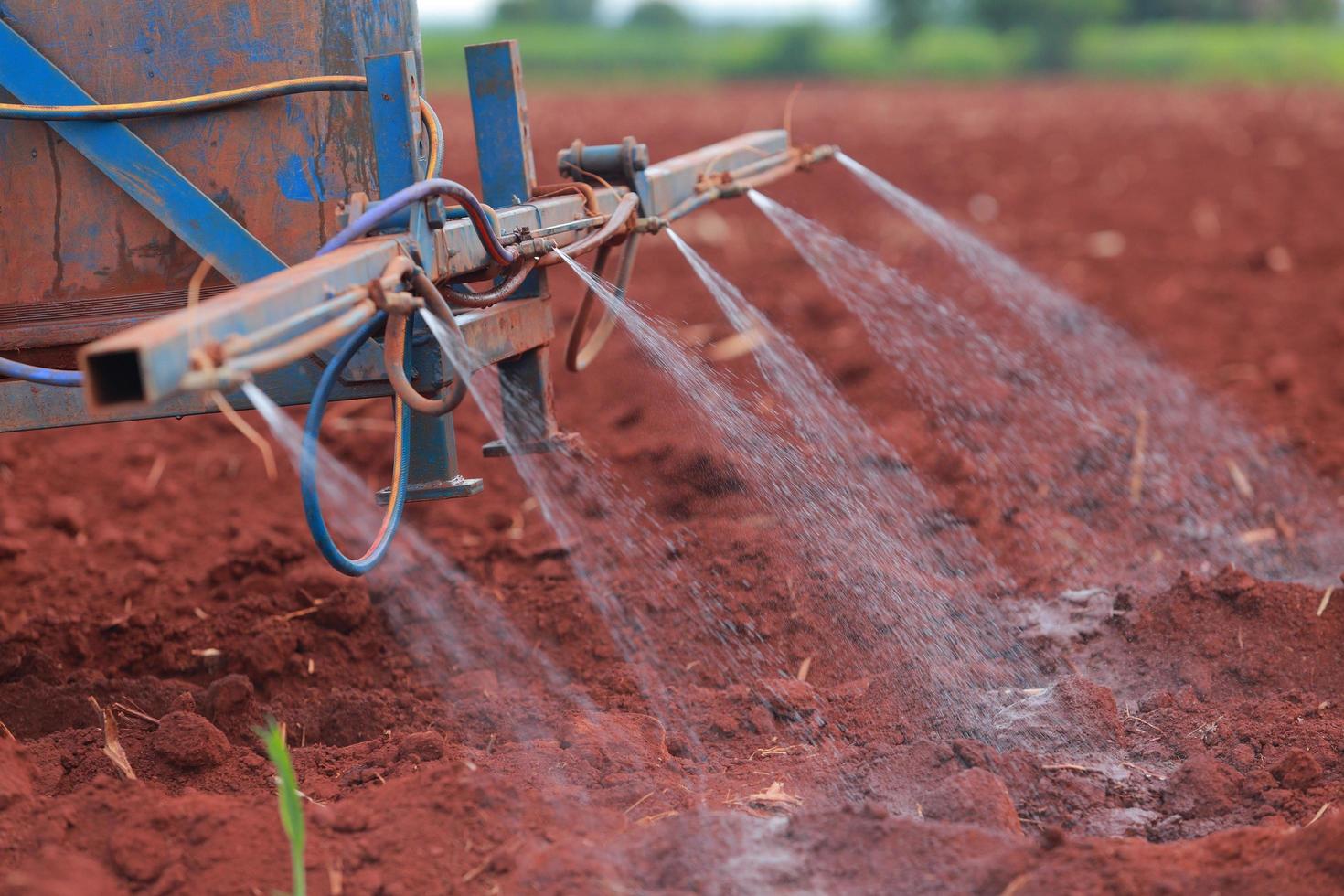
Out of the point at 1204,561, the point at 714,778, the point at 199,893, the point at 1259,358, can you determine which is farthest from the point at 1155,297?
the point at 199,893

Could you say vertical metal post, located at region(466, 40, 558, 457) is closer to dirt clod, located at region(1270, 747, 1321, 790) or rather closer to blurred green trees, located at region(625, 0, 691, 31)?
dirt clod, located at region(1270, 747, 1321, 790)

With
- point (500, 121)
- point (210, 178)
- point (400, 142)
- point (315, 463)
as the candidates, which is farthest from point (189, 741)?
point (500, 121)

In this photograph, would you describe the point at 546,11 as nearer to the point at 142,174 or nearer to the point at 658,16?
the point at 658,16

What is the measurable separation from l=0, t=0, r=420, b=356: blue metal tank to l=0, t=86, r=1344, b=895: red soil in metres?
1.04

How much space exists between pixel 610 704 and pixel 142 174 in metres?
1.67

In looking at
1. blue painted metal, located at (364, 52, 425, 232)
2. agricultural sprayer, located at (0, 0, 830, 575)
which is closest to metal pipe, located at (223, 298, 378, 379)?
agricultural sprayer, located at (0, 0, 830, 575)

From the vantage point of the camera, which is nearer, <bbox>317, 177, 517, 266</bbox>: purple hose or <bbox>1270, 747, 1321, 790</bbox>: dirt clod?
<bbox>317, 177, 517, 266</bbox>: purple hose

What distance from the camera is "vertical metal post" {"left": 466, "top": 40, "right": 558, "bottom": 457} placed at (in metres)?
3.55

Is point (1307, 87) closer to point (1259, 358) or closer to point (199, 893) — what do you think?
point (1259, 358)

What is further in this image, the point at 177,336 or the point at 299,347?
the point at 299,347

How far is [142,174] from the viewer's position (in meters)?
3.10

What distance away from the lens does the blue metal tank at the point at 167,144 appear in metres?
3.11

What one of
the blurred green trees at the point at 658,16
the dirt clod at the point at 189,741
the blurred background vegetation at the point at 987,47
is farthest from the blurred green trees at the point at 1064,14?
the dirt clod at the point at 189,741

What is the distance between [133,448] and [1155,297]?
229 inches
